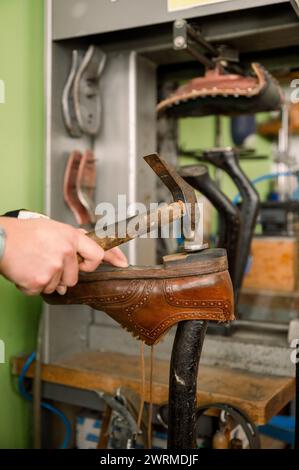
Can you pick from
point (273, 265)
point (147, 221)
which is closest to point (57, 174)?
point (147, 221)

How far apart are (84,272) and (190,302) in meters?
0.23

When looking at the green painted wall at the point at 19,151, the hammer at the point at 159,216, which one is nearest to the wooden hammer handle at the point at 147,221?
the hammer at the point at 159,216

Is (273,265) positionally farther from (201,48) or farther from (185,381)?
(185,381)

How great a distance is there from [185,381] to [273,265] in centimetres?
164

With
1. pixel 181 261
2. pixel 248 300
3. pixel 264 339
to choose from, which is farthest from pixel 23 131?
pixel 248 300

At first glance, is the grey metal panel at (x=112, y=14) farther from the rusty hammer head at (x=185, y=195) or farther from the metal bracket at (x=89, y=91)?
the rusty hammer head at (x=185, y=195)

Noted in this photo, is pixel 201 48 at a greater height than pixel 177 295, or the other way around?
pixel 201 48

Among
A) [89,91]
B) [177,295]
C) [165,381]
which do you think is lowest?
[165,381]

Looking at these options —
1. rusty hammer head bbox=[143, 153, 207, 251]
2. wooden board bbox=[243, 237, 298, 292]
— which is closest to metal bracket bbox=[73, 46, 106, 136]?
rusty hammer head bbox=[143, 153, 207, 251]

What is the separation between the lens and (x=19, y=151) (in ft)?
4.92

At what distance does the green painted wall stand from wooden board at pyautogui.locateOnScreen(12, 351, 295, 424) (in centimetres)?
9

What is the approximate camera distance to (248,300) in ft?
8.08

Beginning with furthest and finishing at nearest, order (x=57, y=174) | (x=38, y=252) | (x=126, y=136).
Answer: (x=126, y=136), (x=57, y=174), (x=38, y=252)

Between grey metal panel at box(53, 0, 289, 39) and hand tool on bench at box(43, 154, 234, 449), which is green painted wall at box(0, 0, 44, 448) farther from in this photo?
hand tool on bench at box(43, 154, 234, 449)
